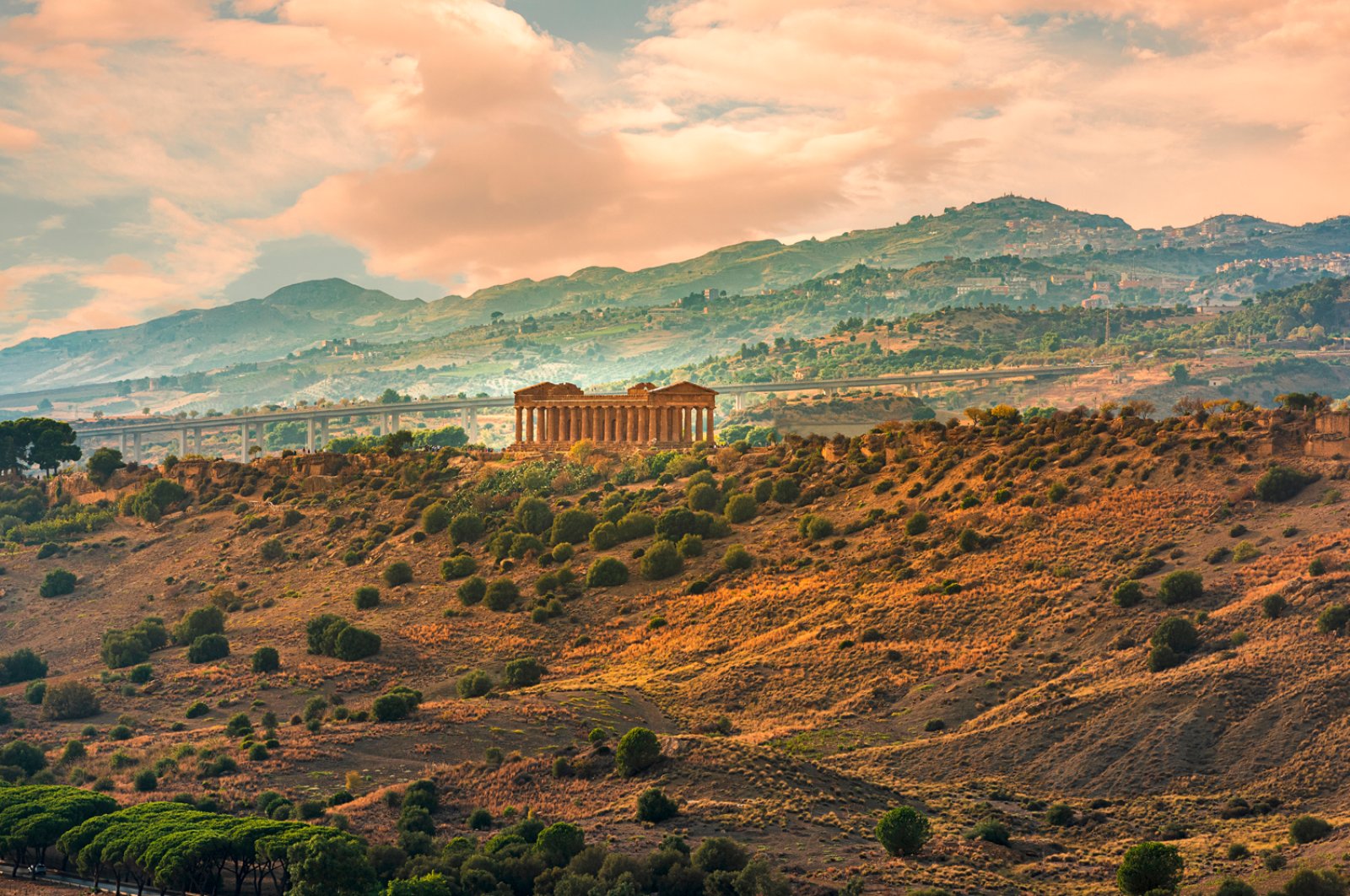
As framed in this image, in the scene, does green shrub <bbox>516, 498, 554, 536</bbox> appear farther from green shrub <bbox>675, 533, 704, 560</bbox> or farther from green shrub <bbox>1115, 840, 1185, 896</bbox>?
green shrub <bbox>1115, 840, 1185, 896</bbox>

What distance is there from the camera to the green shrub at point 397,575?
407ft

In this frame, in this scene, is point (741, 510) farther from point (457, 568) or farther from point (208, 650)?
point (208, 650)

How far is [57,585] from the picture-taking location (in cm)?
13212

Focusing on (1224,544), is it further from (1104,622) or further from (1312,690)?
(1312,690)

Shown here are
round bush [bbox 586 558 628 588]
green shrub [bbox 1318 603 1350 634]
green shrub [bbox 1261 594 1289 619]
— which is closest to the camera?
green shrub [bbox 1318 603 1350 634]

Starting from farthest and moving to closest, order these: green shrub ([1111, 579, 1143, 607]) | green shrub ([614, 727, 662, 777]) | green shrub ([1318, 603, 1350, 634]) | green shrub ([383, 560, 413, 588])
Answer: green shrub ([383, 560, 413, 588]), green shrub ([1111, 579, 1143, 607]), green shrub ([1318, 603, 1350, 634]), green shrub ([614, 727, 662, 777])

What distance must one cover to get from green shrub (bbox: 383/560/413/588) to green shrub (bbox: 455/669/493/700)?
29.1 m

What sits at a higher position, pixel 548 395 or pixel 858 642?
pixel 548 395

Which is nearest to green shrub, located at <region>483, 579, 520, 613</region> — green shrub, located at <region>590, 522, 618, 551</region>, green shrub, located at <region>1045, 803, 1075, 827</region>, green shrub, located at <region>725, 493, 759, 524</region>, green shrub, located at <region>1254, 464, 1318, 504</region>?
green shrub, located at <region>590, 522, 618, 551</region>

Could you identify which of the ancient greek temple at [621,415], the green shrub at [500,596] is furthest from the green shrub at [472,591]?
the ancient greek temple at [621,415]

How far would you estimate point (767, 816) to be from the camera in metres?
66.9

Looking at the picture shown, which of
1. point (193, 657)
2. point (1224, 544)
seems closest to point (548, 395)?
point (193, 657)

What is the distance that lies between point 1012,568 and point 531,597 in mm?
38097

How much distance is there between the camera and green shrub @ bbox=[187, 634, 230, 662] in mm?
107750
